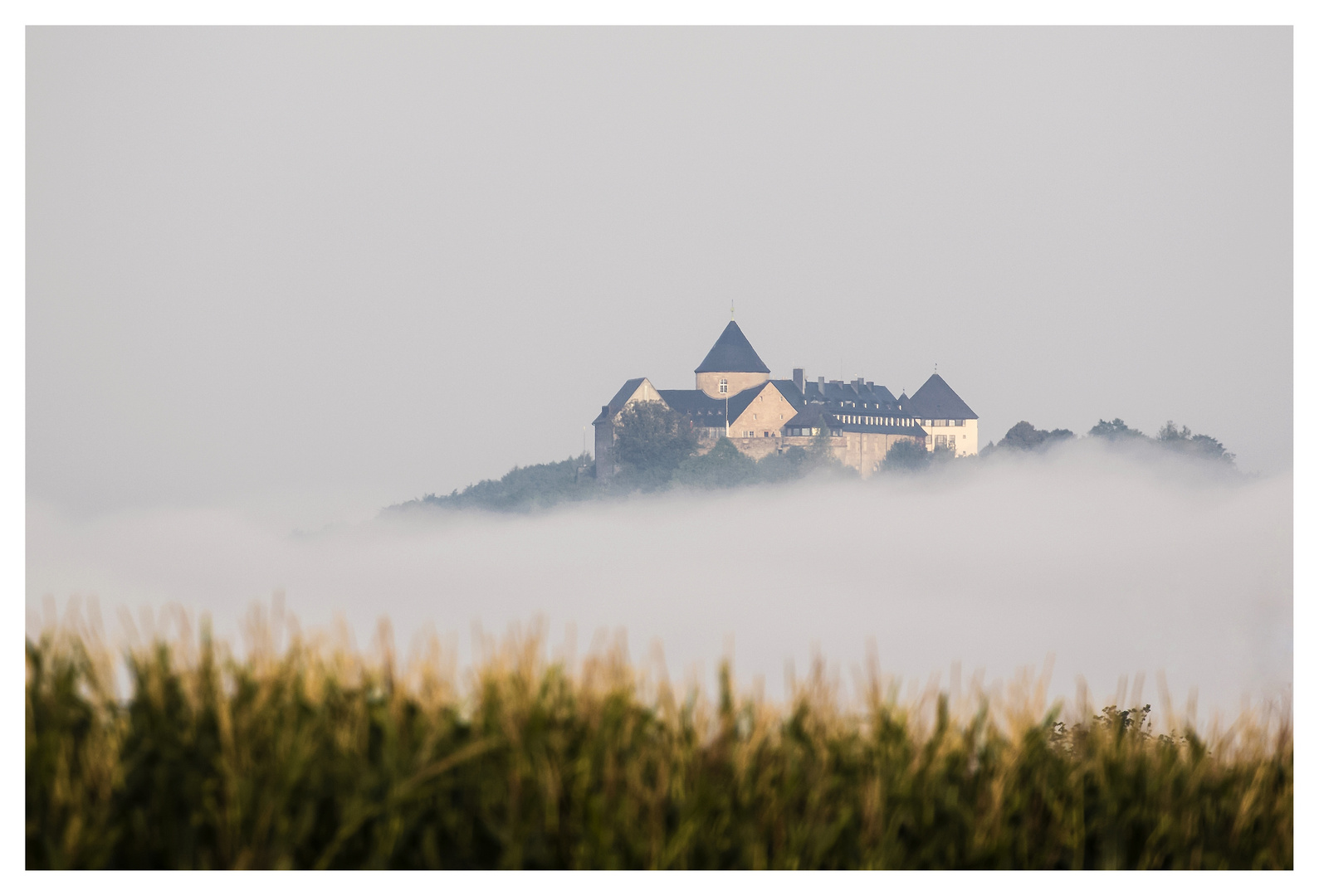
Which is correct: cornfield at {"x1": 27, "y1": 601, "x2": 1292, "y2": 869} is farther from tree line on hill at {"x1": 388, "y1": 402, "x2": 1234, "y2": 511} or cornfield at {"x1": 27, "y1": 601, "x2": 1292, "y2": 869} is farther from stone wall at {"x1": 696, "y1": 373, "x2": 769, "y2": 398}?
stone wall at {"x1": 696, "y1": 373, "x2": 769, "y2": 398}

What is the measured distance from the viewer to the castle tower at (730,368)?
10.2 metres

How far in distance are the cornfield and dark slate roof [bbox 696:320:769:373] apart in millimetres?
5442

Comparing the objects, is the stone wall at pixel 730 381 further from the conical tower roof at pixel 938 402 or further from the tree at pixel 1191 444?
the tree at pixel 1191 444

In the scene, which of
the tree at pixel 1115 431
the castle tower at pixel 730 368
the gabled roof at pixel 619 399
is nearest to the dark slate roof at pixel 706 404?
the castle tower at pixel 730 368

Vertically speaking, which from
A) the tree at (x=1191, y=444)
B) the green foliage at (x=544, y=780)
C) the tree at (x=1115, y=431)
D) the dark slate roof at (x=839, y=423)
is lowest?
the green foliage at (x=544, y=780)

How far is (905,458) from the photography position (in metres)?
14.1

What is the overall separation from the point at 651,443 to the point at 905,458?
126 inches

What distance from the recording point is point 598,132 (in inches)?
347

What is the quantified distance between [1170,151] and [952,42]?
1.76 m

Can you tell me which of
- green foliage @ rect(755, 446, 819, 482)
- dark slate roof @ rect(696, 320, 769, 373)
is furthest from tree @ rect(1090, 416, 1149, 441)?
green foliage @ rect(755, 446, 819, 482)

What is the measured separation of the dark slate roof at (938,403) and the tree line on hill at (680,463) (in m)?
0.45

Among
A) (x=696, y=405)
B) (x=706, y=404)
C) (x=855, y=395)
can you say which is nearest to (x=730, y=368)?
(x=706, y=404)

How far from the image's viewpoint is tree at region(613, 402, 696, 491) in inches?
499

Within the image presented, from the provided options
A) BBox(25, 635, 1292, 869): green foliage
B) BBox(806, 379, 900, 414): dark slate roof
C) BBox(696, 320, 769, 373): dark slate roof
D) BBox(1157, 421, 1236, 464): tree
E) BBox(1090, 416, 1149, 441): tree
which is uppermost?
BBox(696, 320, 769, 373): dark slate roof
